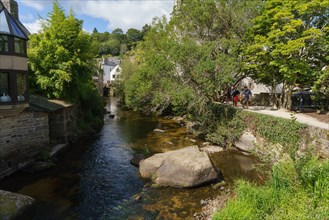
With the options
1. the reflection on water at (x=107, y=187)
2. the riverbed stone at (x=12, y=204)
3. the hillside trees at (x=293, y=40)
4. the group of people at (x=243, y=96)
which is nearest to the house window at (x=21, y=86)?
the reflection on water at (x=107, y=187)

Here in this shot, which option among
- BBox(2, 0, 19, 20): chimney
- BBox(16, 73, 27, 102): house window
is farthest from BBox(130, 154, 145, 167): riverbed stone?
BBox(2, 0, 19, 20): chimney

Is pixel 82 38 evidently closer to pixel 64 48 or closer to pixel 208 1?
pixel 64 48

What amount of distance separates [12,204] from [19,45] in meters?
8.00

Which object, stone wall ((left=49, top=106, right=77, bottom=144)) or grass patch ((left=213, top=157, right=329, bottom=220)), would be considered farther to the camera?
stone wall ((left=49, top=106, right=77, bottom=144))

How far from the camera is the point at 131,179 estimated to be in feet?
43.0

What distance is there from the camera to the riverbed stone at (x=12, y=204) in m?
9.05

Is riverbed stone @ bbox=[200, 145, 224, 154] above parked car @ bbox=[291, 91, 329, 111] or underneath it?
underneath

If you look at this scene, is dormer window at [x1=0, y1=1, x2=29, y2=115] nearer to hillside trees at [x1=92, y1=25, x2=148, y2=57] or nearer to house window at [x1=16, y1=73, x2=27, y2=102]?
house window at [x1=16, y1=73, x2=27, y2=102]

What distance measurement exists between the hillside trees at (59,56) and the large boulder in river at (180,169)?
372 inches

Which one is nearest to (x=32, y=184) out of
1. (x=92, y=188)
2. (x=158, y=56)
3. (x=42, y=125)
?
(x=92, y=188)

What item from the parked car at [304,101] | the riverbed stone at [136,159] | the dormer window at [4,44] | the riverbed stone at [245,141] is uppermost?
the dormer window at [4,44]

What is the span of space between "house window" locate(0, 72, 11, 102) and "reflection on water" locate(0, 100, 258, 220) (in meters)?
4.03

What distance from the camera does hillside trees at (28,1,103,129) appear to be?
711 inches

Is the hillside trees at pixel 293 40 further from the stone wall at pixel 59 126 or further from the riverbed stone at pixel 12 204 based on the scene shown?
the riverbed stone at pixel 12 204
